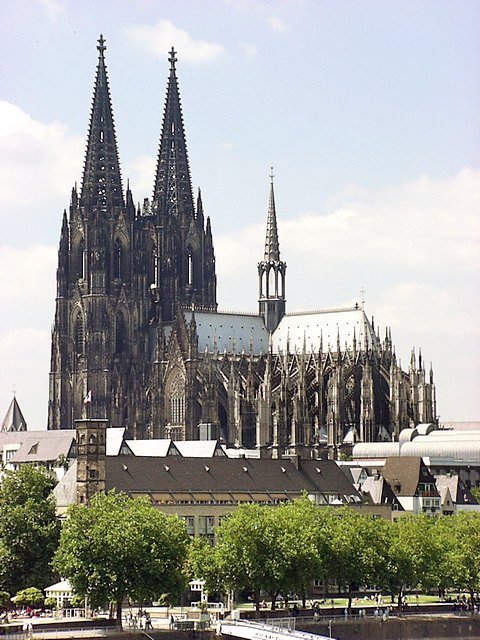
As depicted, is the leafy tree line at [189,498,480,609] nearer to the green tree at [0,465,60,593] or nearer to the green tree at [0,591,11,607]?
the green tree at [0,465,60,593]

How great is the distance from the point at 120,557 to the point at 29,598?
9548mm

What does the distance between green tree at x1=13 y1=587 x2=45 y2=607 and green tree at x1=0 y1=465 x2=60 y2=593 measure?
15.1 ft

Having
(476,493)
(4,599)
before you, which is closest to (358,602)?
(4,599)

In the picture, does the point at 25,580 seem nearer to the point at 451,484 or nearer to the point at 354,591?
the point at 354,591

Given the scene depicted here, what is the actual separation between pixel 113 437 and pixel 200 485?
101ft

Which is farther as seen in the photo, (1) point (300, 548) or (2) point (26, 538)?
(2) point (26, 538)

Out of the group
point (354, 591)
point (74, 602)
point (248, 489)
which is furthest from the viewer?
point (248, 489)

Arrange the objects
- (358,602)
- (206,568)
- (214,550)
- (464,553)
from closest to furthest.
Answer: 1. (206,568)
2. (214,550)
3. (358,602)
4. (464,553)

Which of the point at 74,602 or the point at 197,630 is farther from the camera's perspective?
the point at 74,602

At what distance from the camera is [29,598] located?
112 metres

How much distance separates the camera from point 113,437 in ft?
538

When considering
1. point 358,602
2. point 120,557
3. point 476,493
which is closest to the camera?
point 120,557

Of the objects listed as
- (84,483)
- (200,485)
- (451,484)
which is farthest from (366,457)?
(84,483)

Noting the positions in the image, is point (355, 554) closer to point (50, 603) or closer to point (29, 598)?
point (50, 603)
